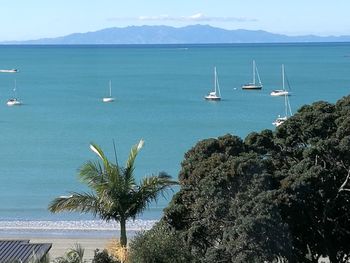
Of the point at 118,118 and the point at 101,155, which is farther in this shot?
the point at 118,118

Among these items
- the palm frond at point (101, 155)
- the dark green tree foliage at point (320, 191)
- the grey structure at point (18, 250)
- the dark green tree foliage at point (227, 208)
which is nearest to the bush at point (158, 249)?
the dark green tree foliage at point (227, 208)

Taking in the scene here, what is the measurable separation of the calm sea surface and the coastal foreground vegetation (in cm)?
1705

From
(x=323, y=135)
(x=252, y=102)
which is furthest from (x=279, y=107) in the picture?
(x=323, y=135)

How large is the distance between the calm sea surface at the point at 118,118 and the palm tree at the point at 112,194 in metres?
18.4

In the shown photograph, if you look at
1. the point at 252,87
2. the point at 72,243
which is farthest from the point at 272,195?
the point at 252,87

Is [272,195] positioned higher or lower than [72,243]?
higher

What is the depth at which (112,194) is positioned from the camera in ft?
49.0

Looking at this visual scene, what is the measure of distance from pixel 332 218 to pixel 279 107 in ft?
221

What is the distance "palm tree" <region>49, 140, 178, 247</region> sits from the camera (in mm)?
14906

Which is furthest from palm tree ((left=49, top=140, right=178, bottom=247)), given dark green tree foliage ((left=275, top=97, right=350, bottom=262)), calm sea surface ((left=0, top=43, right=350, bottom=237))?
calm sea surface ((left=0, top=43, right=350, bottom=237))

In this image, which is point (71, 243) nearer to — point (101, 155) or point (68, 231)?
point (68, 231)

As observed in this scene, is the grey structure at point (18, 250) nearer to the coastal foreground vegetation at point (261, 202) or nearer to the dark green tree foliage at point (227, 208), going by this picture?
the coastal foreground vegetation at point (261, 202)

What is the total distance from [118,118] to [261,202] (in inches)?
2519

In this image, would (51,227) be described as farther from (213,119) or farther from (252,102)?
(252,102)
